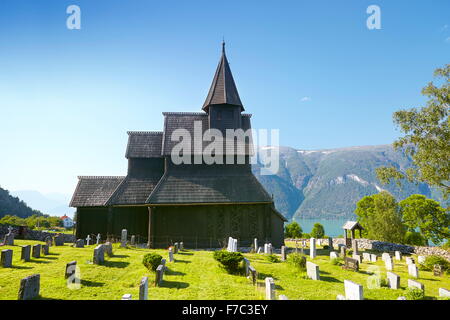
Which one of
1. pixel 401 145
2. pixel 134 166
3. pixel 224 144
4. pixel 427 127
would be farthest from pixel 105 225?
pixel 427 127

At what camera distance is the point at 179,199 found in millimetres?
21281

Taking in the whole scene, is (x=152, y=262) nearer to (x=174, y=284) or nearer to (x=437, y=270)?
(x=174, y=284)

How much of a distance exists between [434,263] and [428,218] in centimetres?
2564

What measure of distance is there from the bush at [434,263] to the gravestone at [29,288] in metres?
19.3

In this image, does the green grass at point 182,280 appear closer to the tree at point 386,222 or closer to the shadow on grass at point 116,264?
the shadow on grass at point 116,264

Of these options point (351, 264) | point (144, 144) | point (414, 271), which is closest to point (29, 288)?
point (351, 264)

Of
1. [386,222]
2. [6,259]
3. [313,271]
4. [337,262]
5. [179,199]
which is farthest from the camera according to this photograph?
[386,222]

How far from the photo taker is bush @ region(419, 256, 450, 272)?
15.3 m

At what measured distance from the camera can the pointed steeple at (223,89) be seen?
85.6 ft

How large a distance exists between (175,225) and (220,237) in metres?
3.67

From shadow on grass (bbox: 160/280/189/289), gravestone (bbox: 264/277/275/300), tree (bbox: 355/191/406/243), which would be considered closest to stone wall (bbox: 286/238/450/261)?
tree (bbox: 355/191/406/243)
